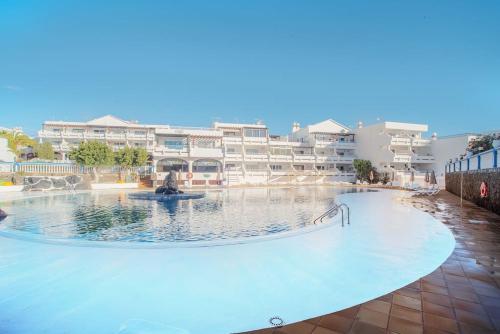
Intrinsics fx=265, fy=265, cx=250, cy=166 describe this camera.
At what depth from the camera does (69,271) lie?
4766 mm

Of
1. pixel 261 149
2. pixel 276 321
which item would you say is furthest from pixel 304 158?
pixel 276 321

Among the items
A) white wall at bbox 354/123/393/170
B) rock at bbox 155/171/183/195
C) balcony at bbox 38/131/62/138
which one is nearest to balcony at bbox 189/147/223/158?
rock at bbox 155/171/183/195

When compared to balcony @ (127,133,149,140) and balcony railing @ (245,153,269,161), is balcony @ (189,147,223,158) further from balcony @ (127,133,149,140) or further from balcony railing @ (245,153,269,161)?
balcony @ (127,133,149,140)

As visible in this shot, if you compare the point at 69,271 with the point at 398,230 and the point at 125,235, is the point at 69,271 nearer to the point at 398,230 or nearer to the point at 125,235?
the point at 125,235

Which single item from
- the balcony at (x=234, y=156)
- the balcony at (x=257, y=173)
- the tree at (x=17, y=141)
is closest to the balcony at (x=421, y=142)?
the balcony at (x=257, y=173)

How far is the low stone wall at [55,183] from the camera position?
2334 centimetres

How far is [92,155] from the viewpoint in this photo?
97.0 ft

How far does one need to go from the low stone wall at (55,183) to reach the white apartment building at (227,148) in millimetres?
8252

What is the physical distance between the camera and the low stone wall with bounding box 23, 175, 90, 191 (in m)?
23.3

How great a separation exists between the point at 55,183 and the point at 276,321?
91.2ft

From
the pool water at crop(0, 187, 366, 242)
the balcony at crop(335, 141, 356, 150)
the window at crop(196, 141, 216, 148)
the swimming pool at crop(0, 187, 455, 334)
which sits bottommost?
the pool water at crop(0, 187, 366, 242)

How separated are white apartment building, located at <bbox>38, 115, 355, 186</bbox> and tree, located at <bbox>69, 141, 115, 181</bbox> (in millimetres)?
5725

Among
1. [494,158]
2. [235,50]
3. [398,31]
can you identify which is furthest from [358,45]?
[494,158]

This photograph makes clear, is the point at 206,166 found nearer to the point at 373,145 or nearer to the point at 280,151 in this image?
the point at 280,151
